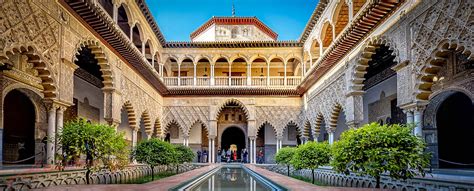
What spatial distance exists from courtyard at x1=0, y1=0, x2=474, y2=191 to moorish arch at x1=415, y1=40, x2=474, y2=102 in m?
0.03

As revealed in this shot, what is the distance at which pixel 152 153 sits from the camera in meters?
11.3

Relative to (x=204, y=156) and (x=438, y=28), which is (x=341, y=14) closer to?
(x=438, y=28)

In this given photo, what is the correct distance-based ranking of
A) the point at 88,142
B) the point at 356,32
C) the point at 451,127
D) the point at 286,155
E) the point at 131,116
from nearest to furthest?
the point at 88,142, the point at 356,32, the point at 451,127, the point at 286,155, the point at 131,116

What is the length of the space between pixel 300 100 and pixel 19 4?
15.0 metres

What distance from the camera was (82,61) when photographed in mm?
13688

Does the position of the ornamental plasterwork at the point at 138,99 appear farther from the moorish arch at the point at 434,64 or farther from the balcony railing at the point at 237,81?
the moorish arch at the point at 434,64

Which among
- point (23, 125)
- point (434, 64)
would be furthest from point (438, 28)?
point (23, 125)

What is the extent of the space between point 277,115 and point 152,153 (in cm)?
1003

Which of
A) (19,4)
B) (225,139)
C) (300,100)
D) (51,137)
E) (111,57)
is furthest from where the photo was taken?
(225,139)

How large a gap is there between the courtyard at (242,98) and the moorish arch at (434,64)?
Result: 3cm

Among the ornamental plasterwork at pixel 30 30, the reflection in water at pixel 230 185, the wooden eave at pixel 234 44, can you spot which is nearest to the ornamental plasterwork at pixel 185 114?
the wooden eave at pixel 234 44

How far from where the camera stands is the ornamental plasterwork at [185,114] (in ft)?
66.7

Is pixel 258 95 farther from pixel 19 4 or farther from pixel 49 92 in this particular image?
pixel 19 4

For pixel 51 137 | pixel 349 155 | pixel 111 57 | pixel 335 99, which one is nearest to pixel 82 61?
pixel 111 57
